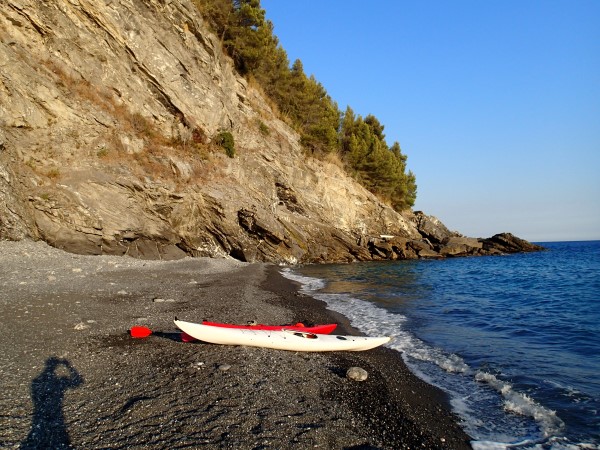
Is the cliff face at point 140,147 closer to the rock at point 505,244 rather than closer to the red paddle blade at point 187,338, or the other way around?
the red paddle blade at point 187,338

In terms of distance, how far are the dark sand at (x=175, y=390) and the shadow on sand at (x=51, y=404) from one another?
0.02m

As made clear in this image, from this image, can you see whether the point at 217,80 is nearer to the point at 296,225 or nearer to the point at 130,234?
the point at 296,225

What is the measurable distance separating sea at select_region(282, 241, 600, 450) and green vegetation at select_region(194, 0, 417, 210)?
2352cm

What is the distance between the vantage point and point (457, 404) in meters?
6.25

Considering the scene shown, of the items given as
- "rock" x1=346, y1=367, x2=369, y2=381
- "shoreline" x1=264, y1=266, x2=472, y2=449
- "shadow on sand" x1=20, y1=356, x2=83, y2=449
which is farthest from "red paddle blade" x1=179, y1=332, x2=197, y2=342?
"rock" x1=346, y1=367, x2=369, y2=381

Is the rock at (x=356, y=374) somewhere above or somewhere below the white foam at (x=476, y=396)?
above

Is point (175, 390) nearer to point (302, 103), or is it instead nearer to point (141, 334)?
point (141, 334)

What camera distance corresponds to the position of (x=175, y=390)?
5227mm

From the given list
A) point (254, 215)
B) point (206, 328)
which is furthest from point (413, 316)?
point (254, 215)

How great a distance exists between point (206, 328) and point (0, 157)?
16.3m

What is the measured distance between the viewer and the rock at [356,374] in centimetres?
657

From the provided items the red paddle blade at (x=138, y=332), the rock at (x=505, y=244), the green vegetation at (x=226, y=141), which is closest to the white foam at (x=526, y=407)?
the red paddle blade at (x=138, y=332)

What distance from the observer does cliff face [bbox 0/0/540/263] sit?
61.2ft

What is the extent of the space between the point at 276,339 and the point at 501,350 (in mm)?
6211
